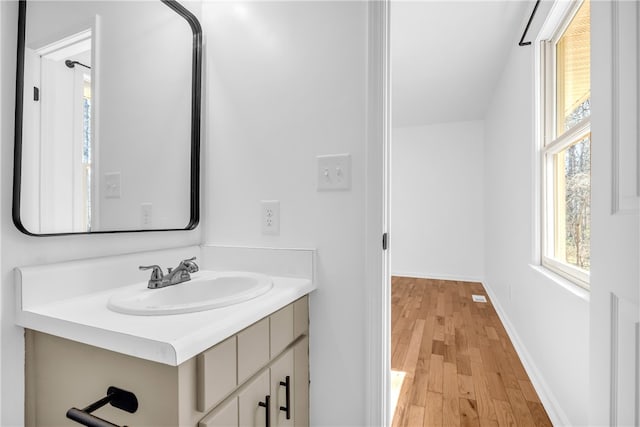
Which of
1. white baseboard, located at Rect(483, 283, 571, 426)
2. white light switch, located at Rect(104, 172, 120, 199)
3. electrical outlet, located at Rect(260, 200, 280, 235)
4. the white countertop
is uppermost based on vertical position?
white light switch, located at Rect(104, 172, 120, 199)

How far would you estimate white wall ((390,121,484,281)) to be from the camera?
14.9 ft

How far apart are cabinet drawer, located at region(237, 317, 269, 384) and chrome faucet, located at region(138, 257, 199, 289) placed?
1.25ft

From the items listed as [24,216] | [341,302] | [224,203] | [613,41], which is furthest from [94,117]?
[613,41]

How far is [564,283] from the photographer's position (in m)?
1.49

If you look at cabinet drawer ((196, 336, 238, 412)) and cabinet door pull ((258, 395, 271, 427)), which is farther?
cabinet door pull ((258, 395, 271, 427))

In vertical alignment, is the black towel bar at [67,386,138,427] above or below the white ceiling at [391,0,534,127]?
below

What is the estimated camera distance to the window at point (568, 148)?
4.88 ft

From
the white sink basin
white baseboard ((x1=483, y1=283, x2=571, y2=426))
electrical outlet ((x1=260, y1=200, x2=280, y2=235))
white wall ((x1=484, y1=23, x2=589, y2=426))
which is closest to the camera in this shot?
the white sink basin

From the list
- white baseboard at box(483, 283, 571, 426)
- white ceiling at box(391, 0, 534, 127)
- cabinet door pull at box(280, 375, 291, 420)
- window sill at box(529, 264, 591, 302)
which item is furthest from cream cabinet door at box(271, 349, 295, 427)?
white ceiling at box(391, 0, 534, 127)

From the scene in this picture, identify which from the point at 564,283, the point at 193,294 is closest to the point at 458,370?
the point at 564,283

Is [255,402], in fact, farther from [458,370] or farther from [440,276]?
[440,276]

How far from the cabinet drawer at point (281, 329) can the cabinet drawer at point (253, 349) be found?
0.03 m

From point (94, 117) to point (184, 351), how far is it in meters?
0.79

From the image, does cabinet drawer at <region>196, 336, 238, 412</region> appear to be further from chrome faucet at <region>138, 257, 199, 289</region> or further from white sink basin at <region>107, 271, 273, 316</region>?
chrome faucet at <region>138, 257, 199, 289</region>
